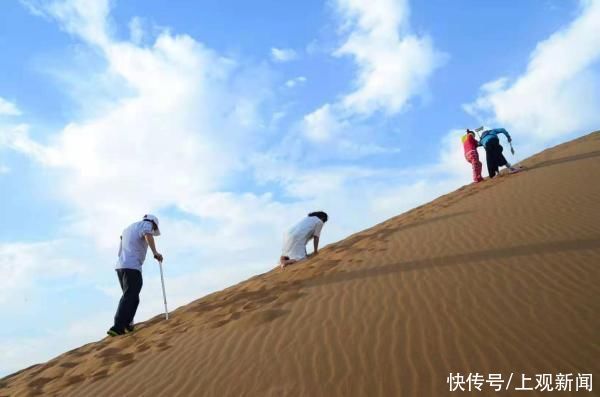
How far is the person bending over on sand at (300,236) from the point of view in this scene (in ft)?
30.9

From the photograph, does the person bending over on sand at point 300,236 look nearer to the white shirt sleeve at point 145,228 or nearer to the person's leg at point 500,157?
the white shirt sleeve at point 145,228

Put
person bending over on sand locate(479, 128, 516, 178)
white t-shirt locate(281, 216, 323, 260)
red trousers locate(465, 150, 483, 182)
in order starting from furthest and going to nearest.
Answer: red trousers locate(465, 150, 483, 182) < person bending over on sand locate(479, 128, 516, 178) < white t-shirt locate(281, 216, 323, 260)

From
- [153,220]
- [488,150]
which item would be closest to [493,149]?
[488,150]

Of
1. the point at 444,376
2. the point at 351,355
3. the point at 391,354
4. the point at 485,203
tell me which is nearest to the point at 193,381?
the point at 351,355

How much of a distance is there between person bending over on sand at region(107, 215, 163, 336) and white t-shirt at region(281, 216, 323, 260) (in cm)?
265

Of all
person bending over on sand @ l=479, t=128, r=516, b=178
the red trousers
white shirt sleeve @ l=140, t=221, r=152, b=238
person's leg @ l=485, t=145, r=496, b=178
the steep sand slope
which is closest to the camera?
the steep sand slope

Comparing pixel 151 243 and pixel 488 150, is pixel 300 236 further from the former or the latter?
pixel 488 150

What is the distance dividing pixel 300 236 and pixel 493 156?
6723mm

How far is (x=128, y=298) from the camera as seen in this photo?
7.28m

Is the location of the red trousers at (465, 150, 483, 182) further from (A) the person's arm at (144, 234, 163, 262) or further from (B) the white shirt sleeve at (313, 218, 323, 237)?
(A) the person's arm at (144, 234, 163, 262)

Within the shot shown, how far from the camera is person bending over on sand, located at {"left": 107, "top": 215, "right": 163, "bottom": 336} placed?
7320mm

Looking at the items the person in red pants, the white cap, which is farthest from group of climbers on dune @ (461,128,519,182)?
the white cap

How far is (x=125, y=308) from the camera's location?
7.31m

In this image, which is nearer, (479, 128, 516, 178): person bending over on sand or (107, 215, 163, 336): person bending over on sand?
(107, 215, 163, 336): person bending over on sand
